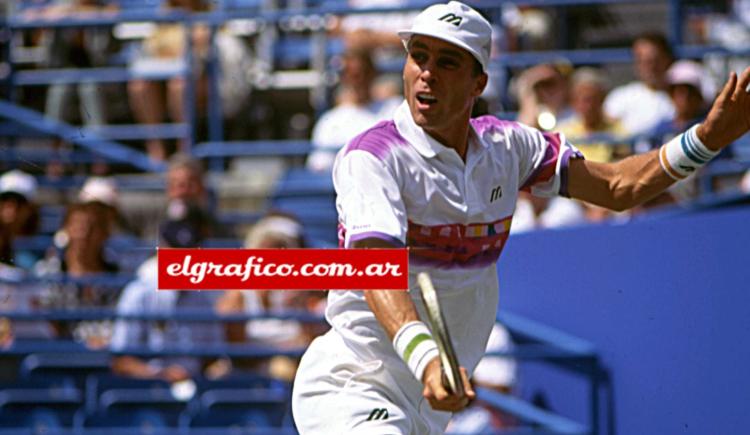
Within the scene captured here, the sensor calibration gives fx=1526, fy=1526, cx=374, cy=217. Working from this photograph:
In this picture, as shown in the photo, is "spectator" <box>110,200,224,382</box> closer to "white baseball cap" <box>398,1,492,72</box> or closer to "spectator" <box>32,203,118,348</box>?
"spectator" <box>32,203,118,348</box>

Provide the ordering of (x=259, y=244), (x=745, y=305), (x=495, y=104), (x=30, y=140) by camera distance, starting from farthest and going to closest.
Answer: (x=30, y=140) < (x=495, y=104) < (x=259, y=244) < (x=745, y=305)

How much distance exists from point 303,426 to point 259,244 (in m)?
3.46

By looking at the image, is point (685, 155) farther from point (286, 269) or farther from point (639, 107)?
point (639, 107)

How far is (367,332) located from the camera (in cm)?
491

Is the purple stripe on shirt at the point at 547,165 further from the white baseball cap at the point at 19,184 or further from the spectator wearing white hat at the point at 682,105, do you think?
the white baseball cap at the point at 19,184

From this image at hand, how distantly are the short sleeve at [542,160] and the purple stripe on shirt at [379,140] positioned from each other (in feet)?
1.66

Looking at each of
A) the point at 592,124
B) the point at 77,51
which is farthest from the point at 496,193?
the point at 77,51

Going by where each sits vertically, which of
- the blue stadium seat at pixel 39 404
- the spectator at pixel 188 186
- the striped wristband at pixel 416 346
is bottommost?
the blue stadium seat at pixel 39 404

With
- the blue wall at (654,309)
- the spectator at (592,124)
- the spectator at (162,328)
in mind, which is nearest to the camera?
the blue wall at (654,309)

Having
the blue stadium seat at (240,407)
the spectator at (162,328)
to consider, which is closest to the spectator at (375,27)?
the spectator at (162,328)

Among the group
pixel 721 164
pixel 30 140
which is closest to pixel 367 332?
pixel 721 164

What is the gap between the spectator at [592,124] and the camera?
899 cm

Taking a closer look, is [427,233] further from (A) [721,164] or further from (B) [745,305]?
(A) [721,164]

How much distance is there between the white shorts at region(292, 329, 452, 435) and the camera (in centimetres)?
482
